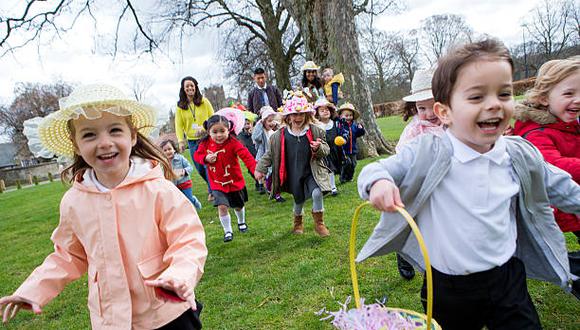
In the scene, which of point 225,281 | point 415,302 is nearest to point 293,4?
point 225,281

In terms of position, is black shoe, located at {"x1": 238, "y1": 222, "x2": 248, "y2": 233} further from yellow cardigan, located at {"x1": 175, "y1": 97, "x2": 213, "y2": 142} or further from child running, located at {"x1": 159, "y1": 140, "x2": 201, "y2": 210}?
yellow cardigan, located at {"x1": 175, "y1": 97, "x2": 213, "y2": 142}

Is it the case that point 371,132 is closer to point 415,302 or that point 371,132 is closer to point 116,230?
point 415,302

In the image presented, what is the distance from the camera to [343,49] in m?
10.0

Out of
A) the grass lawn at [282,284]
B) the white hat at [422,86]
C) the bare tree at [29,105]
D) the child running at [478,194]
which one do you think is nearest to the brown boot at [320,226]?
the grass lawn at [282,284]

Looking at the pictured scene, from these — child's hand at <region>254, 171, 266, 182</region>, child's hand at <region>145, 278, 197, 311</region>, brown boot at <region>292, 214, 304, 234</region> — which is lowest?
brown boot at <region>292, 214, 304, 234</region>

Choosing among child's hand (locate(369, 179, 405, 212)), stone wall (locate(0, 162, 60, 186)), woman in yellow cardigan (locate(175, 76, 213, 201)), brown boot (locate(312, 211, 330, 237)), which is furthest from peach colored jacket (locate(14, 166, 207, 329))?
stone wall (locate(0, 162, 60, 186))

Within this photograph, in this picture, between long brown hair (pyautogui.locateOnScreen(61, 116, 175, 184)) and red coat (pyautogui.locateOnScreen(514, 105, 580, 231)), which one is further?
red coat (pyautogui.locateOnScreen(514, 105, 580, 231))

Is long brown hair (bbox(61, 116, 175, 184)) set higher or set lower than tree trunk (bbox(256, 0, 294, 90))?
lower

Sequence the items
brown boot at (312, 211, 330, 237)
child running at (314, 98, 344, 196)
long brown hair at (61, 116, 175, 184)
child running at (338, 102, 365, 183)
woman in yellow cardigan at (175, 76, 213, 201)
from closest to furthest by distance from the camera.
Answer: long brown hair at (61, 116, 175, 184)
brown boot at (312, 211, 330, 237)
woman in yellow cardigan at (175, 76, 213, 201)
child running at (314, 98, 344, 196)
child running at (338, 102, 365, 183)

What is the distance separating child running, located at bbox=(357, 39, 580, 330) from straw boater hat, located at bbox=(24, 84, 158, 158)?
126 cm

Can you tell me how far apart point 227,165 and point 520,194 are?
12.7 feet

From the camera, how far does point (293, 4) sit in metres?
11.6

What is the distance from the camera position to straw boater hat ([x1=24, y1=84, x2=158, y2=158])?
196 cm

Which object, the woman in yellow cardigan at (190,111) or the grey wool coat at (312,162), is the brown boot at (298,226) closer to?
the grey wool coat at (312,162)
